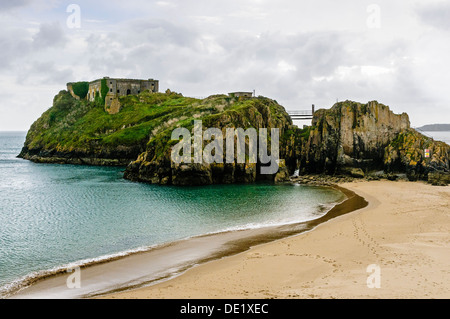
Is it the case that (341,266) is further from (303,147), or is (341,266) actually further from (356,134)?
(303,147)

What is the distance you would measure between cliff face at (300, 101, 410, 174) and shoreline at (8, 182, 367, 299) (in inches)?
1258

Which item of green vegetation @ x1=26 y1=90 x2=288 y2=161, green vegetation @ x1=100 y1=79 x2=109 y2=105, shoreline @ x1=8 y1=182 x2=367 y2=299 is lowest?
shoreline @ x1=8 y1=182 x2=367 y2=299

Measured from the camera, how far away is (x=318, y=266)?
23516 millimetres

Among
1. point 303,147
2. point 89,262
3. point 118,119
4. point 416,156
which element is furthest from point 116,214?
point 118,119

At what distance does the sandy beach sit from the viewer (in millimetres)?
18969

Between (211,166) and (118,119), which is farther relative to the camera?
(118,119)

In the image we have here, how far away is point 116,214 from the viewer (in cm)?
4000

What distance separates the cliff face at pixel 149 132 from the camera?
2440 inches

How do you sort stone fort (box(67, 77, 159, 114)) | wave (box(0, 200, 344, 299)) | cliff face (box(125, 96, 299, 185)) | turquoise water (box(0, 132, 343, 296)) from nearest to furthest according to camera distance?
wave (box(0, 200, 344, 299)) < turquoise water (box(0, 132, 343, 296)) < cliff face (box(125, 96, 299, 185)) < stone fort (box(67, 77, 159, 114))

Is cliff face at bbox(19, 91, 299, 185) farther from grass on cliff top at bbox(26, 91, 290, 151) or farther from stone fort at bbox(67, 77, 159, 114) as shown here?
stone fort at bbox(67, 77, 159, 114)

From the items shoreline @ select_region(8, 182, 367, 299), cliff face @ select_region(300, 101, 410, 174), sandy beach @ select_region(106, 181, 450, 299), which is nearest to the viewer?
sandy beach @ select_region(106, 181, 450, 299)

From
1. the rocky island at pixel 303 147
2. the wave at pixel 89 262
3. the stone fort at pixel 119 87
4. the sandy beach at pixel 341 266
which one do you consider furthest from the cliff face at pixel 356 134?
the stone fort at pixel 119 87

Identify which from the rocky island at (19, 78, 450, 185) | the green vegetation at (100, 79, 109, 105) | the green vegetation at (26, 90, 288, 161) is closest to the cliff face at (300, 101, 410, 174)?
the rocky island at (19, 78, 450, 185)

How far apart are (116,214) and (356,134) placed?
4247cm
